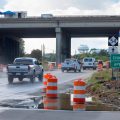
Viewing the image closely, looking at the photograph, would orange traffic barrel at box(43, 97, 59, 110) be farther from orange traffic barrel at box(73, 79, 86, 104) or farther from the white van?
the white van

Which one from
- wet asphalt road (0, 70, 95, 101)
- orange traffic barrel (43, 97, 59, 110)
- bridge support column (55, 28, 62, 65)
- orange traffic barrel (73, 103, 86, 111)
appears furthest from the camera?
bridge support column (55, 28, 62, 65)

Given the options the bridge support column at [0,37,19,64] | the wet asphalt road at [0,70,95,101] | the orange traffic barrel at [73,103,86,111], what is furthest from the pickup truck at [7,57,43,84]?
the bridge support column at [0,37,19,64]

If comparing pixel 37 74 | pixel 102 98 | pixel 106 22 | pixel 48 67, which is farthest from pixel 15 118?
pixel 106 22

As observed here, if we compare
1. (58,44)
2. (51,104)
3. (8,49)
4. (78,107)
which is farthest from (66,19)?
(78,107)

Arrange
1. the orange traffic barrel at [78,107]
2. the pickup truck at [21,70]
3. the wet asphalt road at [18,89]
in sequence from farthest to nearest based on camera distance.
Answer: the pickup truck at [21,70], the wet asphalt road at [18,89], the orange traffic barrel at [78,107]

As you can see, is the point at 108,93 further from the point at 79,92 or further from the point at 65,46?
the point at 65,46

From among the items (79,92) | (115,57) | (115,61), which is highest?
(115,57)

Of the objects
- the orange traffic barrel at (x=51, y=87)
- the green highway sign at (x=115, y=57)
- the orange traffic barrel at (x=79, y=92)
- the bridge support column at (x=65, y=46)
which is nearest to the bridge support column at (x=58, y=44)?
the bridge support column at (x=65, y=46)

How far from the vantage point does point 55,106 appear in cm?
1784

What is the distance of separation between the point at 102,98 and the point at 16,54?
10369 centimetres

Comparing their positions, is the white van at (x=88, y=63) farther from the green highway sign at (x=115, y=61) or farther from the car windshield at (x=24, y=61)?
the green highway sign at (x=115, y=61)

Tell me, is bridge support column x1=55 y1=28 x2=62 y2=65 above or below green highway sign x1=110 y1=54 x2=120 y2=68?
above

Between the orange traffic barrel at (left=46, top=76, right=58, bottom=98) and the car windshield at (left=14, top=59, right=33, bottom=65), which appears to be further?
the car windshield at (left=14, top=59, right=33, bottom=65)

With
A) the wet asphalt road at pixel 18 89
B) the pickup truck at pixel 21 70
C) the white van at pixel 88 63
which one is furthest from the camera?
the white van at pixel 88 63
